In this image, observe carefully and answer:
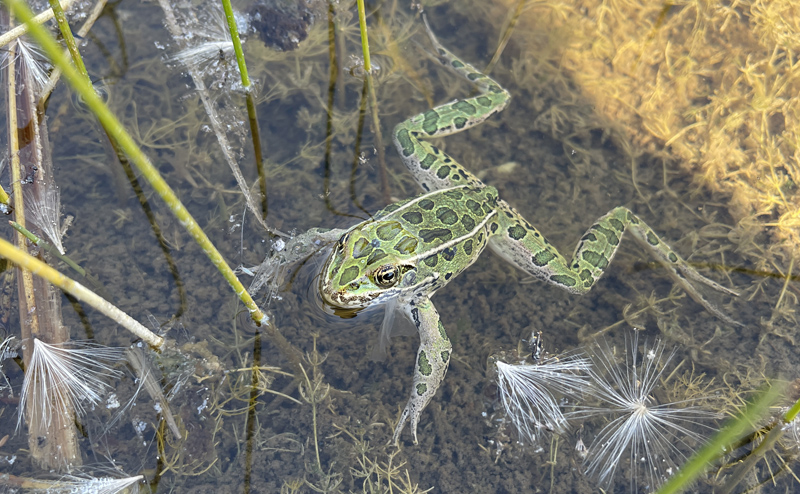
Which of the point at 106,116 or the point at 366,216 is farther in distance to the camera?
the point at 366,216

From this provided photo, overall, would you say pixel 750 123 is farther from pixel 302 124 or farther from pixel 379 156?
pixel 302 124

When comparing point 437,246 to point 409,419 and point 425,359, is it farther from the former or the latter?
point 409,419

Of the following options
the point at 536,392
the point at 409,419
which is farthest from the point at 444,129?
the point at 409,419

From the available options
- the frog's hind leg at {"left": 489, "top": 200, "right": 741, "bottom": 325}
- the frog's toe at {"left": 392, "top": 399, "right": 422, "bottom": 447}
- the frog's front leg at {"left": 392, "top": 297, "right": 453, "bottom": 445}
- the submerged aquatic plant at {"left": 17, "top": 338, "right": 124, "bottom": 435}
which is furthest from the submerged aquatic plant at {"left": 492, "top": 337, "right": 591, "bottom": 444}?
the submerged aquatic plant at {"left": 17, "top": 338, "right": 124, "bottom": 435}

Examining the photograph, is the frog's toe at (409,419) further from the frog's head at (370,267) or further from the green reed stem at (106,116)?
the green reed stem at (106,116)

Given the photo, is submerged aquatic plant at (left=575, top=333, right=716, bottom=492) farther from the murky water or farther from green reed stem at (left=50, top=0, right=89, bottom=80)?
green reed stem at (left=50, top=0, right=89, bottom=80)

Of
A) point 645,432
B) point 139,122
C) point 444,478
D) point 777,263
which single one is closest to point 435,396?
point 444,478
